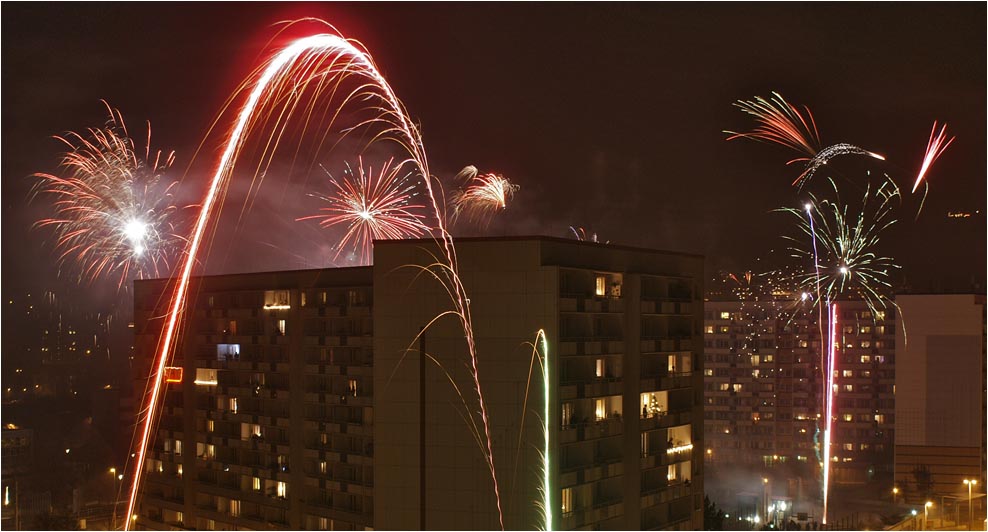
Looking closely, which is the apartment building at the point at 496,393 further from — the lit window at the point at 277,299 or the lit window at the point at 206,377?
the lit window at the point at 206,377

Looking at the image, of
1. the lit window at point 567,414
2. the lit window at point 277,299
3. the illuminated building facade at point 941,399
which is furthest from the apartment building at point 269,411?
the illuminated building facade at point 941,399

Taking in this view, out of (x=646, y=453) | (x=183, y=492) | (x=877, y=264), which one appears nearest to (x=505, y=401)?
(x=646, y=453)

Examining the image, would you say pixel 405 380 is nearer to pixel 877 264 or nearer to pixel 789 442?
pixel 789 442

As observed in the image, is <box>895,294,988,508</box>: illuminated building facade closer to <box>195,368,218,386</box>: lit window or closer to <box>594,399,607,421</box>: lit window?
<box>594,399,607,421</box>: lit window

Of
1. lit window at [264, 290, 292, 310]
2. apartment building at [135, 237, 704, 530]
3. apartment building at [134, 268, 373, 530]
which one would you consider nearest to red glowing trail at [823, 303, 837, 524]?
apartment building at [135, 237, 704, 530]

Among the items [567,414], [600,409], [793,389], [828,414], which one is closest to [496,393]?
[567,414]
